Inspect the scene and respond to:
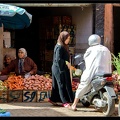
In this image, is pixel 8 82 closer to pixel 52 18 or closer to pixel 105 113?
pixel 105 113

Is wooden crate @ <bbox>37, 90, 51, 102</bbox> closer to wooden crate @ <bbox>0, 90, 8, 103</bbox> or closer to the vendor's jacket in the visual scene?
wooden crate @ <bbox>0, 90, 8, 103</bbox>

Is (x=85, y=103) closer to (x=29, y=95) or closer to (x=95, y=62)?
(x=95, y=62)

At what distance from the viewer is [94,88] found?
7.57m

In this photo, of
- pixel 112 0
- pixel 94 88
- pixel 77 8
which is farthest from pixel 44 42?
pixel 112 0

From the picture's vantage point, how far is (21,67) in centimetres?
1045

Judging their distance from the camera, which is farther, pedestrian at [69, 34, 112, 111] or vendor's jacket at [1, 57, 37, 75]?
vendor's jacket at [1, 57, 37, 75]

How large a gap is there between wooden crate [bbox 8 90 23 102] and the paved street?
19 centimetres

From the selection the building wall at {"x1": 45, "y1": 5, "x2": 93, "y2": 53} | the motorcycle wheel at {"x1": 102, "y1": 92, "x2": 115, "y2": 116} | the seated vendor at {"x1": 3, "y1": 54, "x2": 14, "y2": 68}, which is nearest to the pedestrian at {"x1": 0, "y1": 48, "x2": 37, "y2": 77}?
the seated vendor at {"x1": 3, "y1": 54, "x2": 14, "y2": 68}

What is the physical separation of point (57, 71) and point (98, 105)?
4.43 feet

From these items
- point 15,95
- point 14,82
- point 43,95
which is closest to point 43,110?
point 43,95

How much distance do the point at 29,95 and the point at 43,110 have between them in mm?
1262

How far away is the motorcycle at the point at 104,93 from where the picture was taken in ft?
23.7

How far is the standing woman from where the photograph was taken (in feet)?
27.0

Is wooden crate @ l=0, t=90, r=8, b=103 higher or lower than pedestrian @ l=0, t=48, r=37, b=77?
A: lower
